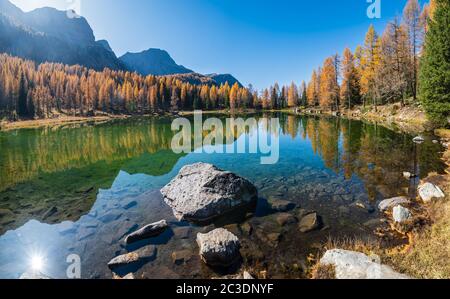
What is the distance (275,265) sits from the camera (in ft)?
27.6

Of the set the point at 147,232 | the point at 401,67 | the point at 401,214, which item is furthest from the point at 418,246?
the point at 401,67

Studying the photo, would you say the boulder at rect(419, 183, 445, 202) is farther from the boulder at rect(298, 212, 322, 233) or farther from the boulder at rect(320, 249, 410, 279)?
the boulder at rect(320, 249, 410, 279)

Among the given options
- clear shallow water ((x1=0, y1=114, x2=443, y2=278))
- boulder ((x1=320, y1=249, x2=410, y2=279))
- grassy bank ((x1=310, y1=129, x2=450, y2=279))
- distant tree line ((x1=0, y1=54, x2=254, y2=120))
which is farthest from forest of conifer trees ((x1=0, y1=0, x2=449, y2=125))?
boulder ((x1=320, y1=249, x2=410, y2=279))

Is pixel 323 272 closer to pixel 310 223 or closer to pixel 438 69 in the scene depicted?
pixel 310 223

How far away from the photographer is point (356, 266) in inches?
271

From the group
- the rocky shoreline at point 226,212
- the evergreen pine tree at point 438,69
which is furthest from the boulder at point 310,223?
the evergreen pine tree at point 438,69

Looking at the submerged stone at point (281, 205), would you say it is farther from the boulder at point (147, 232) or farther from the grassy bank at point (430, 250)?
the boulder at point (147, 232)

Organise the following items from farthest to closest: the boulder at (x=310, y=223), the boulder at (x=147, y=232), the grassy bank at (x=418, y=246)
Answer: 1. the boulder at (x=310, y=223)
2. the boulder at (x=147, y=232)
3. the grassy bank at (x=418, y=246)

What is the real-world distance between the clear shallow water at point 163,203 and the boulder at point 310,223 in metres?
0.35

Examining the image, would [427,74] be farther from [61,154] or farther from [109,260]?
[61,154]

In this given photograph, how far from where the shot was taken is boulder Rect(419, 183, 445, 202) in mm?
11567

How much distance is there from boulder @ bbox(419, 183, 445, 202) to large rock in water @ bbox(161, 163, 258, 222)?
8.31 m

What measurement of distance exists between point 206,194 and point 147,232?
3.38 meters

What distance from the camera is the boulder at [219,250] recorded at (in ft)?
28.0
